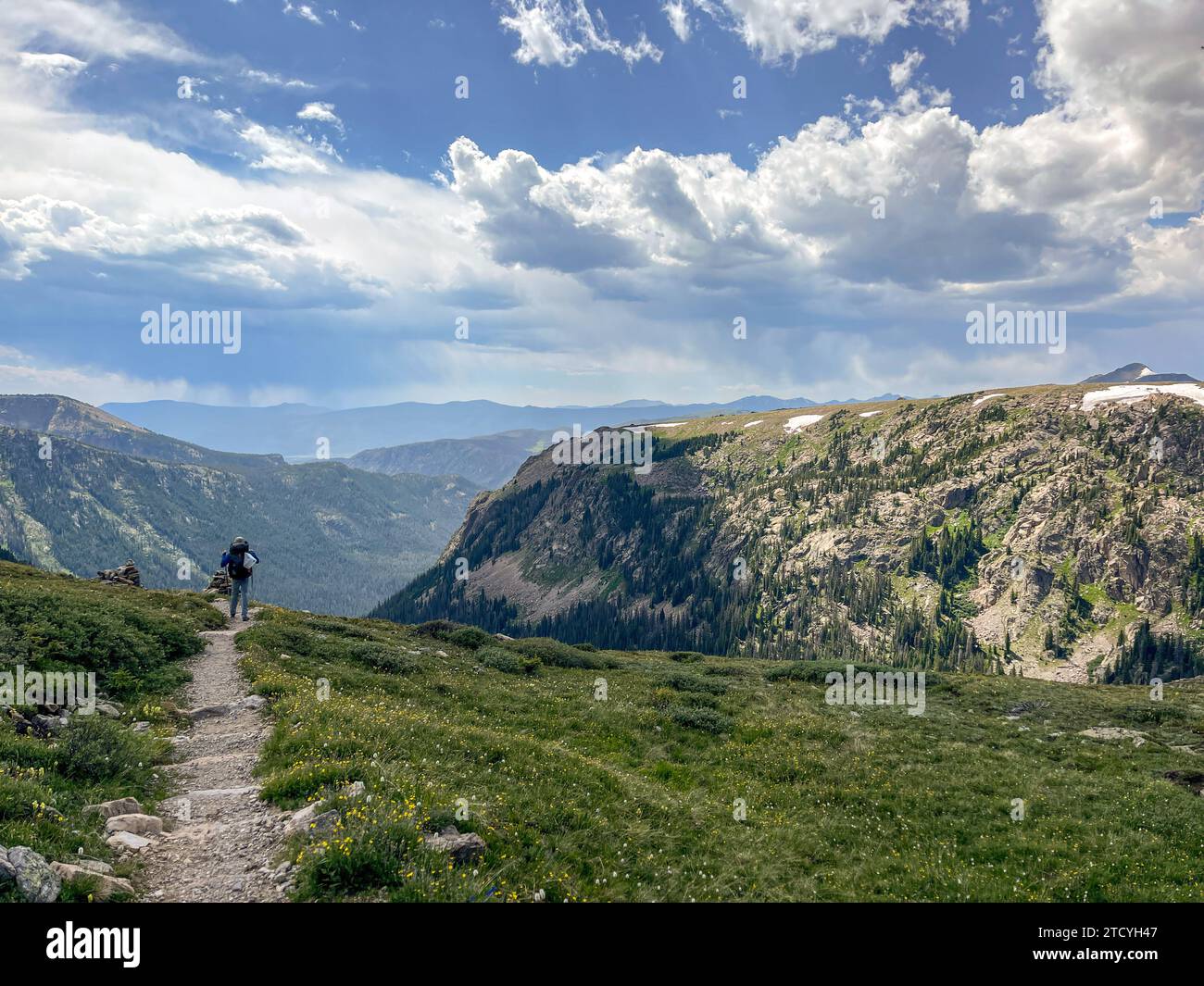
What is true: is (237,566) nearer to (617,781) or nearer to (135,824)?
(135,824)

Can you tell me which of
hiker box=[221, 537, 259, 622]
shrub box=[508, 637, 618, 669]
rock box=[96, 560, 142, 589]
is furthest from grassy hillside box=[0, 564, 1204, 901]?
rock box=[96, 560, 142, 589]

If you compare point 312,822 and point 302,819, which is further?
point 302,819

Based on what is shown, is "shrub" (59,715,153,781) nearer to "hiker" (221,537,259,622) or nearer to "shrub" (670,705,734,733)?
"shrub" (670,705,734,733)

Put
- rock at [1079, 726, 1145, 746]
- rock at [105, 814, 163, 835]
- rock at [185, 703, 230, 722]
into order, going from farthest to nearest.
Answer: rock at [1079, 726, 1145, 746] < rock at [185, 703, 230, 722] < rock at [105, 814, 163, 835]

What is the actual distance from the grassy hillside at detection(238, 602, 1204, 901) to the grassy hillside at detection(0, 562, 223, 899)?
9.10 feet

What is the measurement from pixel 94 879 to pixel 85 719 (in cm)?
882

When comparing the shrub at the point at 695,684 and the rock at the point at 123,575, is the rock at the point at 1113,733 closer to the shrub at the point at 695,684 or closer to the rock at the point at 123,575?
the shrub at the point at 695,684

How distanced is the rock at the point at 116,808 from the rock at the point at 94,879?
269 cm

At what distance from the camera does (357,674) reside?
2494cm

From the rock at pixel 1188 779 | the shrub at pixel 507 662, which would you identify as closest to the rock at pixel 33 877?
the shrub at pixel 507 662

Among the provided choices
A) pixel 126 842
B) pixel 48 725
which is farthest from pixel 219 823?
pixel 48 725

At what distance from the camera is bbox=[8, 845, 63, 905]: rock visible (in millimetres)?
7555

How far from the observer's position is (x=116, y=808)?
11180 mm

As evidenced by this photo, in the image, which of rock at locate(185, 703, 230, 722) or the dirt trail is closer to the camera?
the dirt trail
